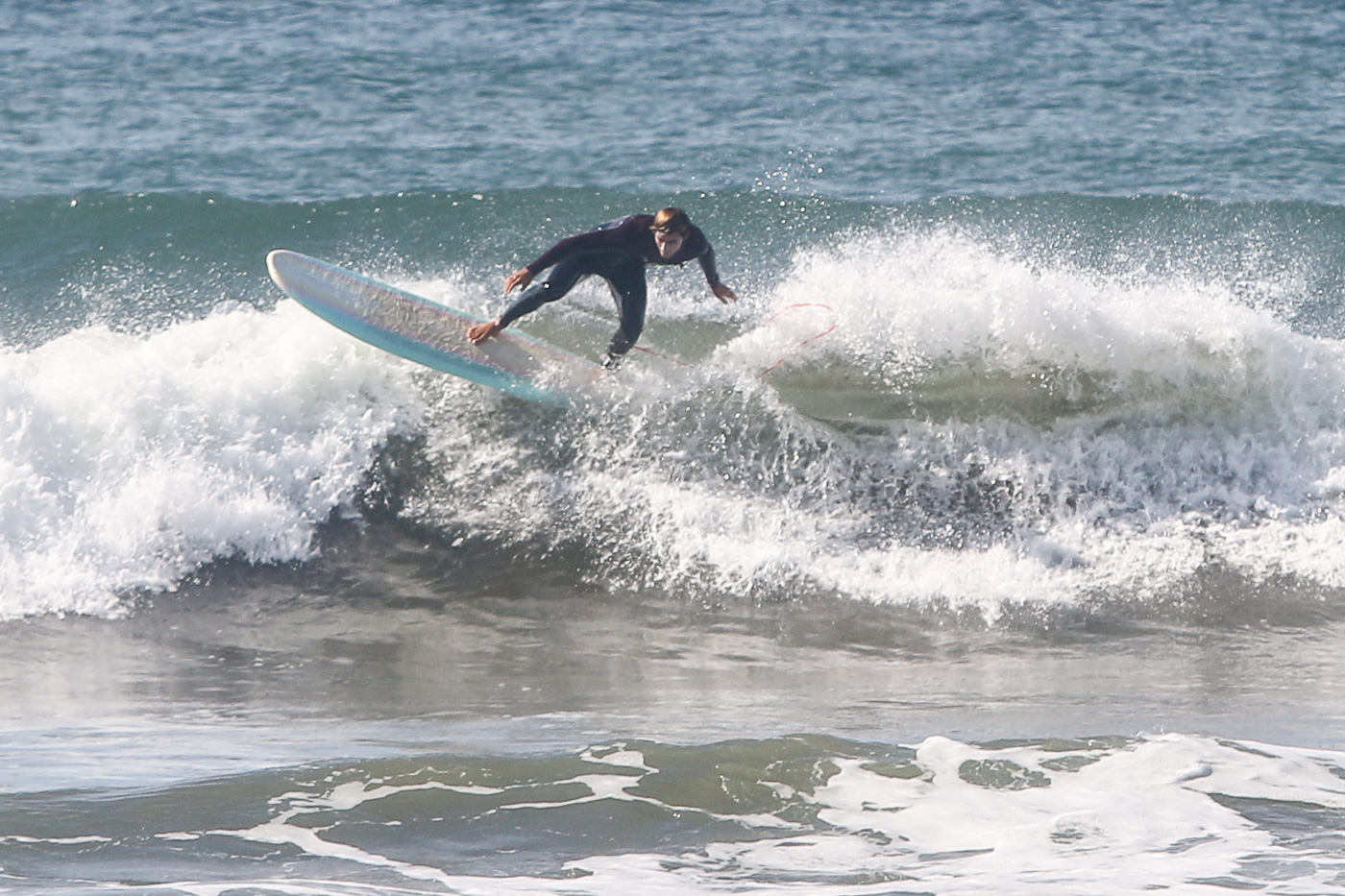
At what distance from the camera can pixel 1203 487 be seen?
861cm

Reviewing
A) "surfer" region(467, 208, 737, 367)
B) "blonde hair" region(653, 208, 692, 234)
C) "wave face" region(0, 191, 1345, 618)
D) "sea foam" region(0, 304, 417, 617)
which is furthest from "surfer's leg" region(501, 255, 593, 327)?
"sea foam" region(0, 304, 417, 617)

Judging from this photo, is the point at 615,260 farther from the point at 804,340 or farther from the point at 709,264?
the point at 804,340

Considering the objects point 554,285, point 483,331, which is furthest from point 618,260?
point 483,331

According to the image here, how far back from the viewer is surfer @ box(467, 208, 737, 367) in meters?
8.12

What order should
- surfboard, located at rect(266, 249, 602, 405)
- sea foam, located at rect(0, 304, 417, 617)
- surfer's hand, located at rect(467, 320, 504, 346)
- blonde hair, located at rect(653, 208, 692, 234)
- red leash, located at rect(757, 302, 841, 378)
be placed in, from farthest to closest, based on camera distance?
red leash, located at rect(757, 302, 841, 378)
surfboard, located at rect(266, 249, 602, 405)
surfer's hand, located at rect(467, 320, 504, 346)
sea foam, located at rect(0, 304, 417, 617)
blonde hair, located at rect(653, 208, 692, 234)

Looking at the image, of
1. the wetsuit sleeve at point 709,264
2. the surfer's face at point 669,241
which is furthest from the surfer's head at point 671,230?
the wetsuit sleeve at point 709,264

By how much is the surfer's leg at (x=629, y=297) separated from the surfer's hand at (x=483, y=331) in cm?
77

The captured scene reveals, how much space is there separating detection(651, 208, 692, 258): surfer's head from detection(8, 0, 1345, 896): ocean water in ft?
3.90

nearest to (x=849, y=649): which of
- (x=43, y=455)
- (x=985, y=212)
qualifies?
(x=43, y=455)

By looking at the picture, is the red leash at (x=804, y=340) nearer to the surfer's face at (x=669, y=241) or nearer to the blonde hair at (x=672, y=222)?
the surfer's face at (x=669, y=241)

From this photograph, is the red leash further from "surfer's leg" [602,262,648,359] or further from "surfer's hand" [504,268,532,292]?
A: "surfer's hand" [504,268,532,292]

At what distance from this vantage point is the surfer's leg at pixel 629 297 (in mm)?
8352

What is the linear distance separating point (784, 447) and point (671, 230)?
66.5 inches

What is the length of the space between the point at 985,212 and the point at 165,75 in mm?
10696
